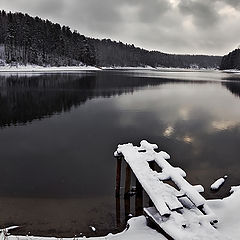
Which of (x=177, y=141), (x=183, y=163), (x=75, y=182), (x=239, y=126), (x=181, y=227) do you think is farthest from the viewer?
(x=239, y=126)

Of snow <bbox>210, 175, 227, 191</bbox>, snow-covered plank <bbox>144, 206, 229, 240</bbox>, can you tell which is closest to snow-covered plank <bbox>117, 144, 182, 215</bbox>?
snow-covered plank <bbox>144, 206, 229, 240</bbox>

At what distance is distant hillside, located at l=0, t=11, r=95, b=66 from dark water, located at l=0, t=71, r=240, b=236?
8672 centimetres

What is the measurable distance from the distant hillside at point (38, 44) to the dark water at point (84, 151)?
8672 centimetres

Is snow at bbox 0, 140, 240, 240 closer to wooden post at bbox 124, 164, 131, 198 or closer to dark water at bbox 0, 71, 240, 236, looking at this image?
wooden post at bbox 124, 164, 131, 198

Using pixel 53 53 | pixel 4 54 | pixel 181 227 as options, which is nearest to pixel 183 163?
pixel 181 227

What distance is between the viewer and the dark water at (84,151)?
36.7ft

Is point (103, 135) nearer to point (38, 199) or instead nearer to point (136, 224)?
point (38, 199)

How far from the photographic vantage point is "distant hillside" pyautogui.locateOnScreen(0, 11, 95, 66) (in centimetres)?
11669

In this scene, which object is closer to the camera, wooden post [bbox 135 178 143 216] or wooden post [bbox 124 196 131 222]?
wooden post [bbox 124 196 131 222]

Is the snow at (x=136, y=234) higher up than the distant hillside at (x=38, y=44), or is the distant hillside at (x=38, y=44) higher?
the distant hillside at (x=38, y=44)

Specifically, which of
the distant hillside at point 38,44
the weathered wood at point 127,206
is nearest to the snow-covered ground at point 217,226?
the weathered wood at point 127,206

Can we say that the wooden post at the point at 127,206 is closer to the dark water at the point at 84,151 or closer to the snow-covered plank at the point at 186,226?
the dark water at the point at 84,151

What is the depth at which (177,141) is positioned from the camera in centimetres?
2155

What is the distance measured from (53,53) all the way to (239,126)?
119m
